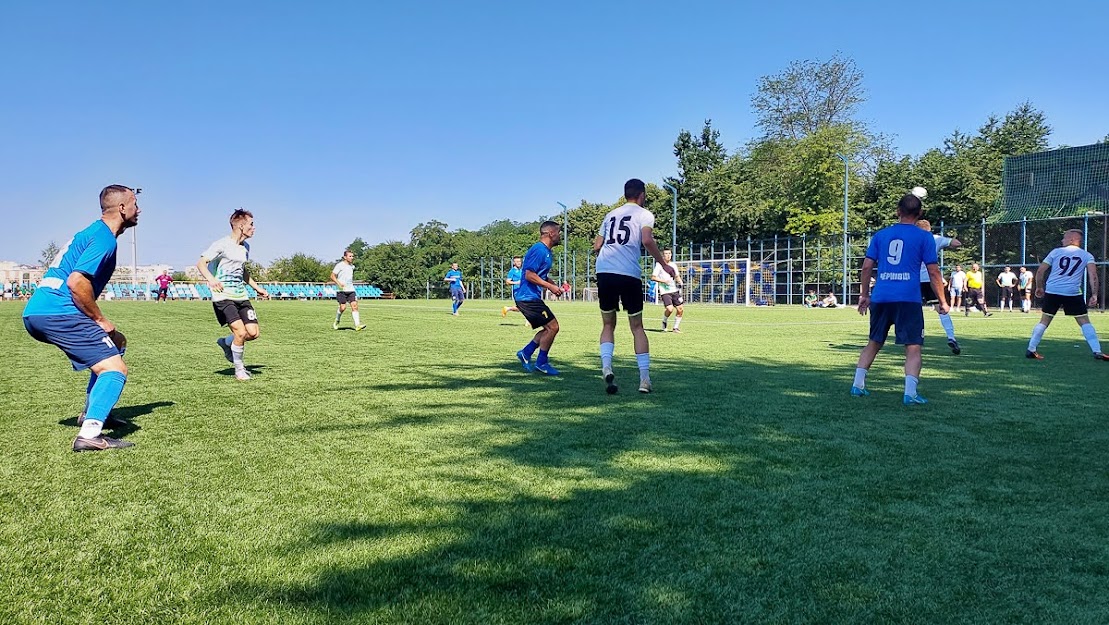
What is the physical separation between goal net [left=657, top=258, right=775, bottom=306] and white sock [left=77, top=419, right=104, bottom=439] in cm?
4335

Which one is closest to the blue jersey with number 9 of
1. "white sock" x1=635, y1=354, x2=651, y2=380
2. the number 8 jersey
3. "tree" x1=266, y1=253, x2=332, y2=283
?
"white sock" x1=635, y1=354, x2=651, y2=380

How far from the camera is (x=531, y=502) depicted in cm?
350

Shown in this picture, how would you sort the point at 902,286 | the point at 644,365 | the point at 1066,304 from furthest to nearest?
1. the point at 1066,304
2. the point at 644,365
3. the point at 902,286

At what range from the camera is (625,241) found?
7199 mm

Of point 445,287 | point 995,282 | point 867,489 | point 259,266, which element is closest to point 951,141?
point 995,282

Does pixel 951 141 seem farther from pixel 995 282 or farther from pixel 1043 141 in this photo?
pixel 995 282

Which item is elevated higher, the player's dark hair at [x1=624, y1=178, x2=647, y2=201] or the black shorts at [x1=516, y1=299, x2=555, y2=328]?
the player's dark hair at [x1=624, y1=178, x2=647, y2=201]

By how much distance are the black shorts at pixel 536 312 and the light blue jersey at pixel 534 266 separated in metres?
0.09

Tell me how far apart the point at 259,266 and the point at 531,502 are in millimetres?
118806

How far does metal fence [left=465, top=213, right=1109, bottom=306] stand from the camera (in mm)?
34625

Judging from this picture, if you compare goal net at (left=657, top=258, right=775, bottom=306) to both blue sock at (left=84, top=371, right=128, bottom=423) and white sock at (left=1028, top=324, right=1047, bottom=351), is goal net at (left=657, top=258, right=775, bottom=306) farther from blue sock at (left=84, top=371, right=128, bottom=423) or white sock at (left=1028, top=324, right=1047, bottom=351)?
blue sock at (left=84, top=371, right=128, bottom=423)

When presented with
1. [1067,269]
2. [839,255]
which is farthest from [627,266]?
[839,255]

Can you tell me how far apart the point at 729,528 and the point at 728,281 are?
47.0 meters

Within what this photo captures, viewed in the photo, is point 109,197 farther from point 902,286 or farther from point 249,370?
point 902,286
